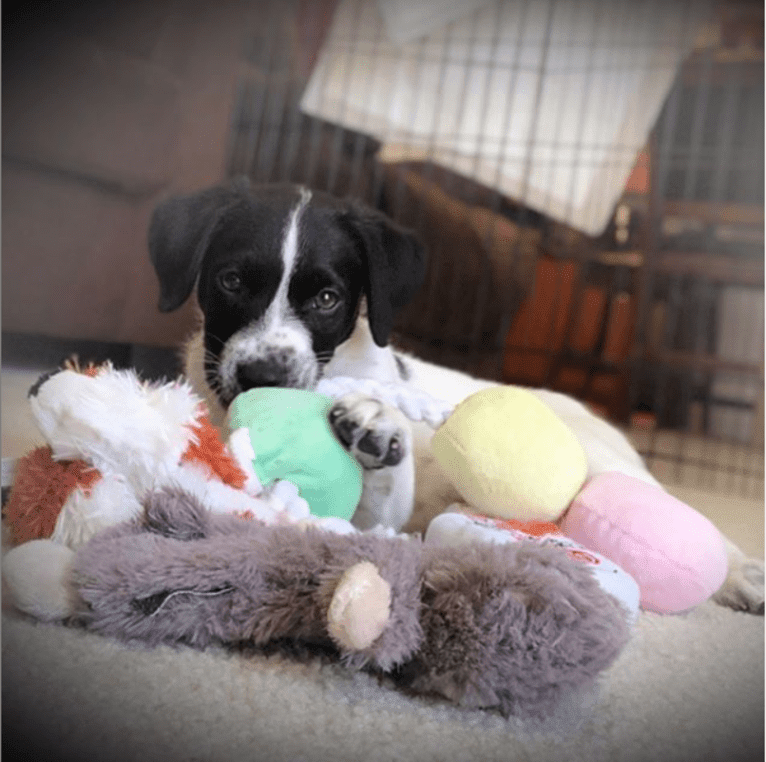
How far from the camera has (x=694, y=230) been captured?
3686 millimetres

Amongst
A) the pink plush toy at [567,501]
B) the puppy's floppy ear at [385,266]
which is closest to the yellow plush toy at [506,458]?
the pink plush toy at [567,501]

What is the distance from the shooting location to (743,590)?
1140mm

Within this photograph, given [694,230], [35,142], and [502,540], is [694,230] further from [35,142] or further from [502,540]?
[502,540]

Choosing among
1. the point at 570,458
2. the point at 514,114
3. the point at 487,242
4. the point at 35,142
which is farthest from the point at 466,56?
the point at 570,458

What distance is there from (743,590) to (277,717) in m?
0.73

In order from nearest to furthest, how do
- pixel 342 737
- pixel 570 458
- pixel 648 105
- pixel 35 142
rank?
1. pixel 342 737
2. pixel 570 458
3. pixel 35 142
4. pixel 648 105

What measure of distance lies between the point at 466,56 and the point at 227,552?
2.47m

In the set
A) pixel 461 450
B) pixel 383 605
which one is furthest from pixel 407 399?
pixel 383 605

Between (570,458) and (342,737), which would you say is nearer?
(342,737)

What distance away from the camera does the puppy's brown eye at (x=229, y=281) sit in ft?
4.37

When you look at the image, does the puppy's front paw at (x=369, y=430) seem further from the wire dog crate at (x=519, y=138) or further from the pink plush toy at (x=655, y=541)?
the wire dog crate at (x=519, y=138)

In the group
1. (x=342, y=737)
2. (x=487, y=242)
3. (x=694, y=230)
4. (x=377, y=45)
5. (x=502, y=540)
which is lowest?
(x=342, y=737)

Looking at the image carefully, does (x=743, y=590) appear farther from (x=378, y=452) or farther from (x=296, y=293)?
(x=296, y=293)

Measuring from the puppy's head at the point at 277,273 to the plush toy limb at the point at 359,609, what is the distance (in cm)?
57
